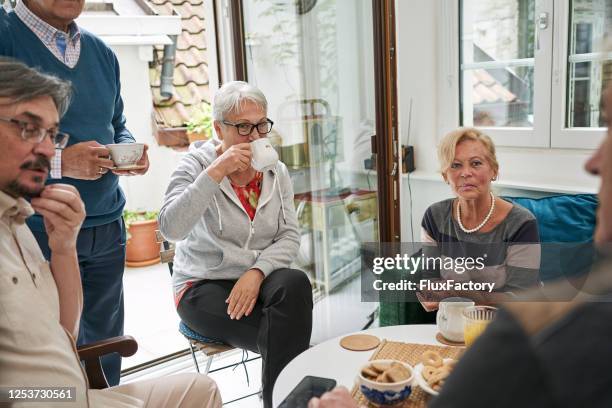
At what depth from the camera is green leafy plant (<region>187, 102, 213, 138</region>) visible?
442 centimetres

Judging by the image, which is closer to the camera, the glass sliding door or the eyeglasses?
the eyeglasses

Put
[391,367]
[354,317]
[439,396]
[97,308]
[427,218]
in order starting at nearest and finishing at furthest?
[439,396] → [391,367] → [97,308] → [427,218] → [354,317]

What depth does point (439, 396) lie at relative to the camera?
47cm

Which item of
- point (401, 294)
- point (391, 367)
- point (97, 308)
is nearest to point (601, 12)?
point (401, 294)

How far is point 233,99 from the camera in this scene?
1.77 metres

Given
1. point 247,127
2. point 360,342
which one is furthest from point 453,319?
point 247,127

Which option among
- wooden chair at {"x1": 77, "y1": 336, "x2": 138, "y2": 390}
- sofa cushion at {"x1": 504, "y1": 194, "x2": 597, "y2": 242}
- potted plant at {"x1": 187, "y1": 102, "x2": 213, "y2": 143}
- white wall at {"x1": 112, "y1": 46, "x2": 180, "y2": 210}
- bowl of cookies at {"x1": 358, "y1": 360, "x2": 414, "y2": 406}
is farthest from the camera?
white wall at {"x1": 112, "y1": 46, "x2": 180, "y2": 210}

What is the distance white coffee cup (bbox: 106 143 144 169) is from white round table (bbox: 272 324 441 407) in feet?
2.07

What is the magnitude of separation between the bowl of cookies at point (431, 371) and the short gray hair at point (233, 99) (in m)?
0.95

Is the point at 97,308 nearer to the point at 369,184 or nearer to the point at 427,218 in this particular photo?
the point at 427,218

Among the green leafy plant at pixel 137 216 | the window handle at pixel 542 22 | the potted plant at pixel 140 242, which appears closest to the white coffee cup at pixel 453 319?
the window handle at pixel 542 22

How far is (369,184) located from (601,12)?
121cm

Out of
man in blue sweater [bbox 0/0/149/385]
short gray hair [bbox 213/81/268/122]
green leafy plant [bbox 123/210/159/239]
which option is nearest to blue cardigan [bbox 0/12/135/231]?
man in blue sweater [bbox 0/0/149/385]

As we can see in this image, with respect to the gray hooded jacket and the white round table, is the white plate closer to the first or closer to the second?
the white round table
